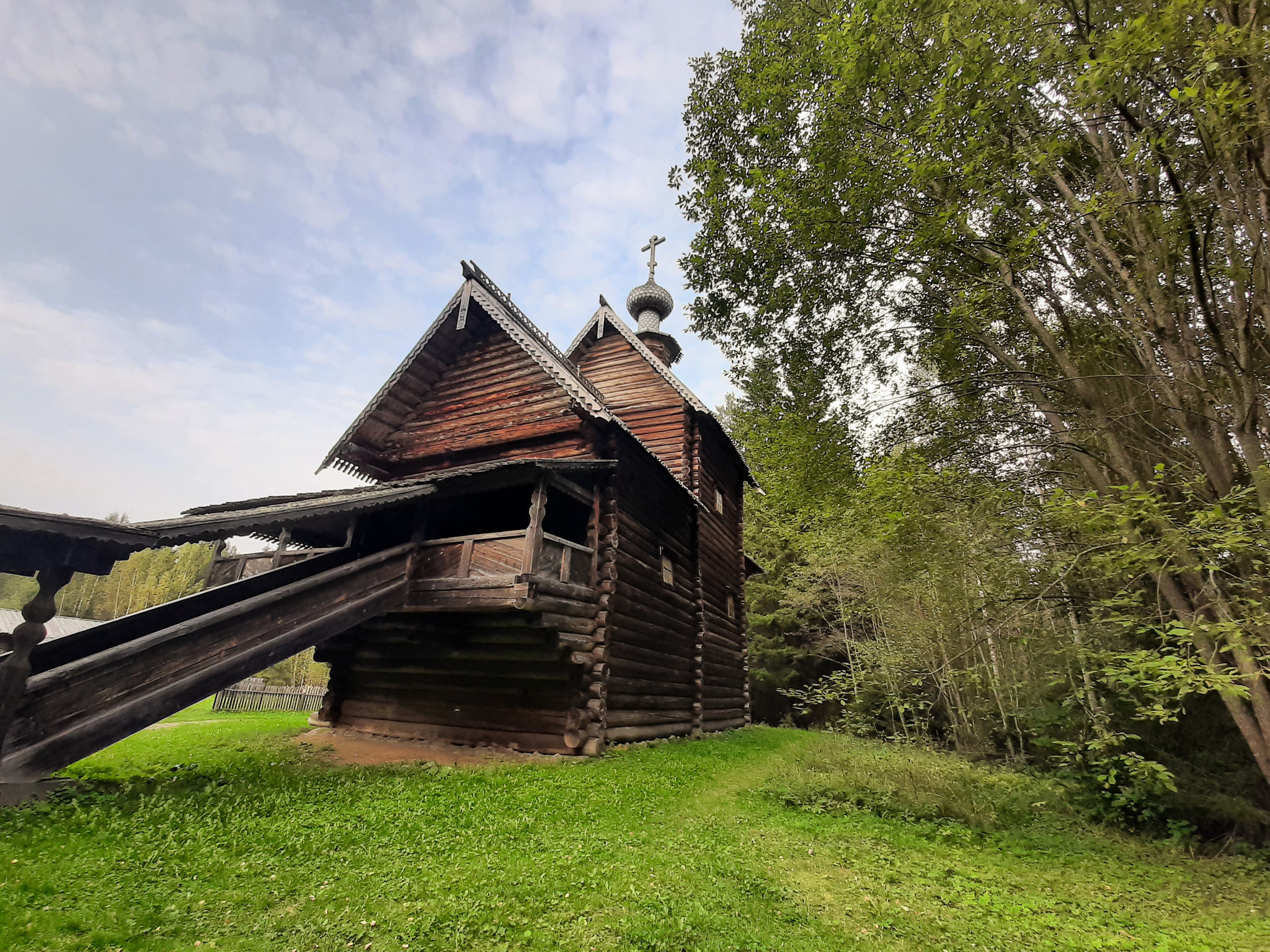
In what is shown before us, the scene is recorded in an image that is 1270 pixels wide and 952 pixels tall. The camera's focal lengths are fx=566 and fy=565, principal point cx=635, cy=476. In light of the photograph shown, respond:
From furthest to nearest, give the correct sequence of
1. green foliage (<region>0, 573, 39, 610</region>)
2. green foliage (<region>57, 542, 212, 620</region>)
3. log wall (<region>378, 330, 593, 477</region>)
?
1. green foliage (<region>0, 573, 39, 610</region>)
2. green foliage (<region>57, 542, 212, 620</region>)
3. log wall (<region>378, 330, 593, 477</region>)

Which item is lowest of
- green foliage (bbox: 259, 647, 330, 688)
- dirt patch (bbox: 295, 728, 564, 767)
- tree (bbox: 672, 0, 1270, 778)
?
dirt patch (bbox: 295, 728, 564, 767)

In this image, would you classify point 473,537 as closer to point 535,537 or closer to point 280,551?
point 535,537

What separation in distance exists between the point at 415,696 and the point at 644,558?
18.3 ft

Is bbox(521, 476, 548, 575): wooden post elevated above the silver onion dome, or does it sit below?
below

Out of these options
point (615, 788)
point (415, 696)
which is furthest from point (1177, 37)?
point (415, 696)

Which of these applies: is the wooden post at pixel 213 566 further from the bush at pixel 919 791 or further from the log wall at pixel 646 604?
the bush at pixel 919 791

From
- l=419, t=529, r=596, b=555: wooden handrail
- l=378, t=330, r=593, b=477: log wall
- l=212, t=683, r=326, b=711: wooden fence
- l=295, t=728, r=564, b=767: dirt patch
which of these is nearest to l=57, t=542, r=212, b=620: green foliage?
l=212, t=683, r=326, b=711: wooden fence

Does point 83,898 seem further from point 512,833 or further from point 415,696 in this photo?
point 415,696

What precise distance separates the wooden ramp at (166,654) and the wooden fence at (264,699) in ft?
67.7

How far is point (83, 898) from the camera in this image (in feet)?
12.3

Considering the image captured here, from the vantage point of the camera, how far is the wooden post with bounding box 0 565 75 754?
Answer: 478cm

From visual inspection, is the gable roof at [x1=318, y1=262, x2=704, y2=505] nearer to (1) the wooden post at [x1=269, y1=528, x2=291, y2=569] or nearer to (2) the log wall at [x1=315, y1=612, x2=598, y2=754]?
(1) the wooden post at [x1=269, y1=528, x2=291, y2=569]

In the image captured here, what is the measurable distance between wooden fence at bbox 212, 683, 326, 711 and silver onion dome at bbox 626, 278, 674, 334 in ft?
69.0

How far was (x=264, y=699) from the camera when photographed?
26.2 meters
